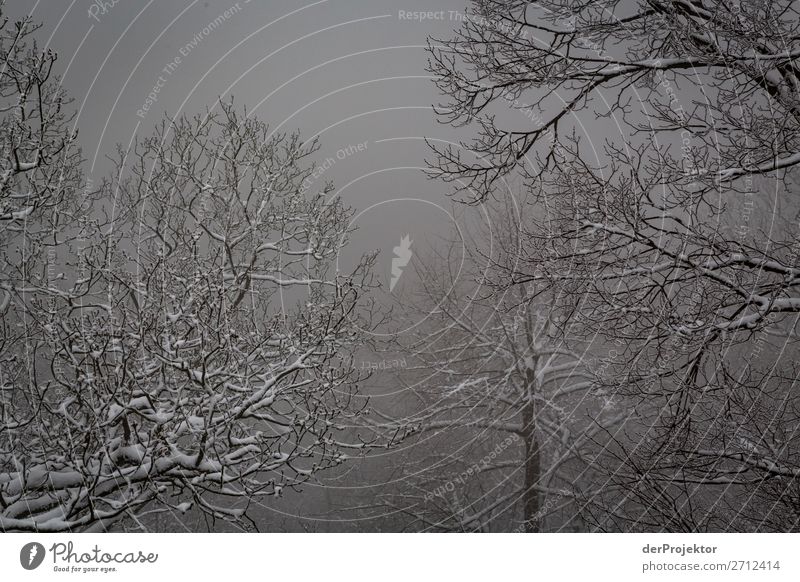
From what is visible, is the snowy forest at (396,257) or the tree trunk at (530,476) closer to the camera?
the snowy forest at (396,257)

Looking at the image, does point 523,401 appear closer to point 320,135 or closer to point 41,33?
point 320,135

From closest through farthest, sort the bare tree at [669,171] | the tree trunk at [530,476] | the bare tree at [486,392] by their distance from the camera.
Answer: the bare tree at [669,171]
the tree trunk at [530,476]
the bare tree at [486,392]

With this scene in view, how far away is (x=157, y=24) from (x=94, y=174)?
A: 7.76ft

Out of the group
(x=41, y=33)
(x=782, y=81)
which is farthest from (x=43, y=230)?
(x=782, y=81)

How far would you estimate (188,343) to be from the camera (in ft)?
21.1

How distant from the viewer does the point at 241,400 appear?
6828mm
